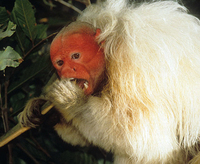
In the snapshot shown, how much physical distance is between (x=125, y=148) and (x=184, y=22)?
141 centimetres

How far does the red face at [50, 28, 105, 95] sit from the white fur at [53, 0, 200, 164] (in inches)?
4.4

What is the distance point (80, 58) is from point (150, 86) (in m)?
0.73

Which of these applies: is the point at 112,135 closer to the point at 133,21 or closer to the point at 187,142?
the point at 187,142

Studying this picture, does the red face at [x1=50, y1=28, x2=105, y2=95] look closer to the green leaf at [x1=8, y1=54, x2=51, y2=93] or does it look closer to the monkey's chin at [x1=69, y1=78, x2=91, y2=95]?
the monkey's chin at [x1=69, y1=78, x2=91, y2=95]

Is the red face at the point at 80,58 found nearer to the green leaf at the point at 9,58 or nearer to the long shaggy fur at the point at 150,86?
the long shaggy fur at the point at 150,86

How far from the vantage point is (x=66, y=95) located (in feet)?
9.21

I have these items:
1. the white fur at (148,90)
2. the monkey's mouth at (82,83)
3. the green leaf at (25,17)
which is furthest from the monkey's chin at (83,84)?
the green leaf at (25,17)

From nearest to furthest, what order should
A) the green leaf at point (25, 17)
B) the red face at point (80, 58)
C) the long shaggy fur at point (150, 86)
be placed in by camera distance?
1. the long shaggy fur at point (150, 86)
2. the red face at point (80, 58)
3. the green leaf at point (25, 17)

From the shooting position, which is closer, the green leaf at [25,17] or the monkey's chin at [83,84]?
the monkey's chin at [83,84]

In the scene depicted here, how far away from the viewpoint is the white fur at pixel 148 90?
2639mm

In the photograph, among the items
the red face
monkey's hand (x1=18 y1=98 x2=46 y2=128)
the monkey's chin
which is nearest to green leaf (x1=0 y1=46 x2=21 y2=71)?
the red face

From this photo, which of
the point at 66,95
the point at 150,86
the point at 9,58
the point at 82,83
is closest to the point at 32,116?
the point at 66,95

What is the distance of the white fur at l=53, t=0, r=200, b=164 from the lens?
264 centimetres

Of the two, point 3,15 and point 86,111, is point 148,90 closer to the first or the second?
point 86,111
